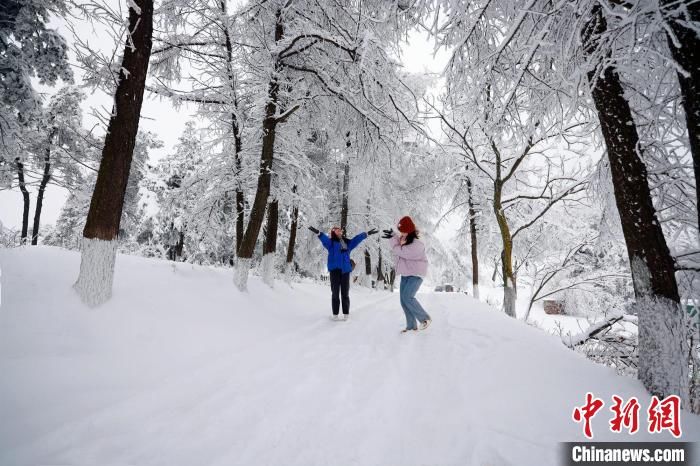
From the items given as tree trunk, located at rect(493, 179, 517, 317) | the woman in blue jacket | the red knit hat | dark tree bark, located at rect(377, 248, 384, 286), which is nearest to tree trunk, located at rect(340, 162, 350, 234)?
dark tree bark, located at rect(377, 248, 384, 286)

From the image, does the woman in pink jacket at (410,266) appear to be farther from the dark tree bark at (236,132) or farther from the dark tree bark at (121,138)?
the dark tree bark at (236,132)

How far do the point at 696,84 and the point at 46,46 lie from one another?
14.5 meters

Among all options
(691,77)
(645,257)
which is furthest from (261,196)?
(691,77)

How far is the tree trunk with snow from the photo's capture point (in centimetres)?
848

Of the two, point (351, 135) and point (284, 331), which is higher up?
point (351, 135)

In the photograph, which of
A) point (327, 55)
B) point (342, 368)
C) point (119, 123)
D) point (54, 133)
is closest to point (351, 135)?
point (327, 55)

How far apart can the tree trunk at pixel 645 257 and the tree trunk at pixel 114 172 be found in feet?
17.2

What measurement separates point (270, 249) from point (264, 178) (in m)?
2.74

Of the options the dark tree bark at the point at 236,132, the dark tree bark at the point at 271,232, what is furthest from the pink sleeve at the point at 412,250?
the dark tree bark at the point at 271,232

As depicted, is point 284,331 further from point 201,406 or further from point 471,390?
point 471,390

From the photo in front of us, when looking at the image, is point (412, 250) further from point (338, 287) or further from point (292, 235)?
point (292, 235)

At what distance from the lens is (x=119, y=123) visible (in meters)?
3.94

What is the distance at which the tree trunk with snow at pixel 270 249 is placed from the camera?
8.48 meters

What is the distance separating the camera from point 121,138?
394cm
